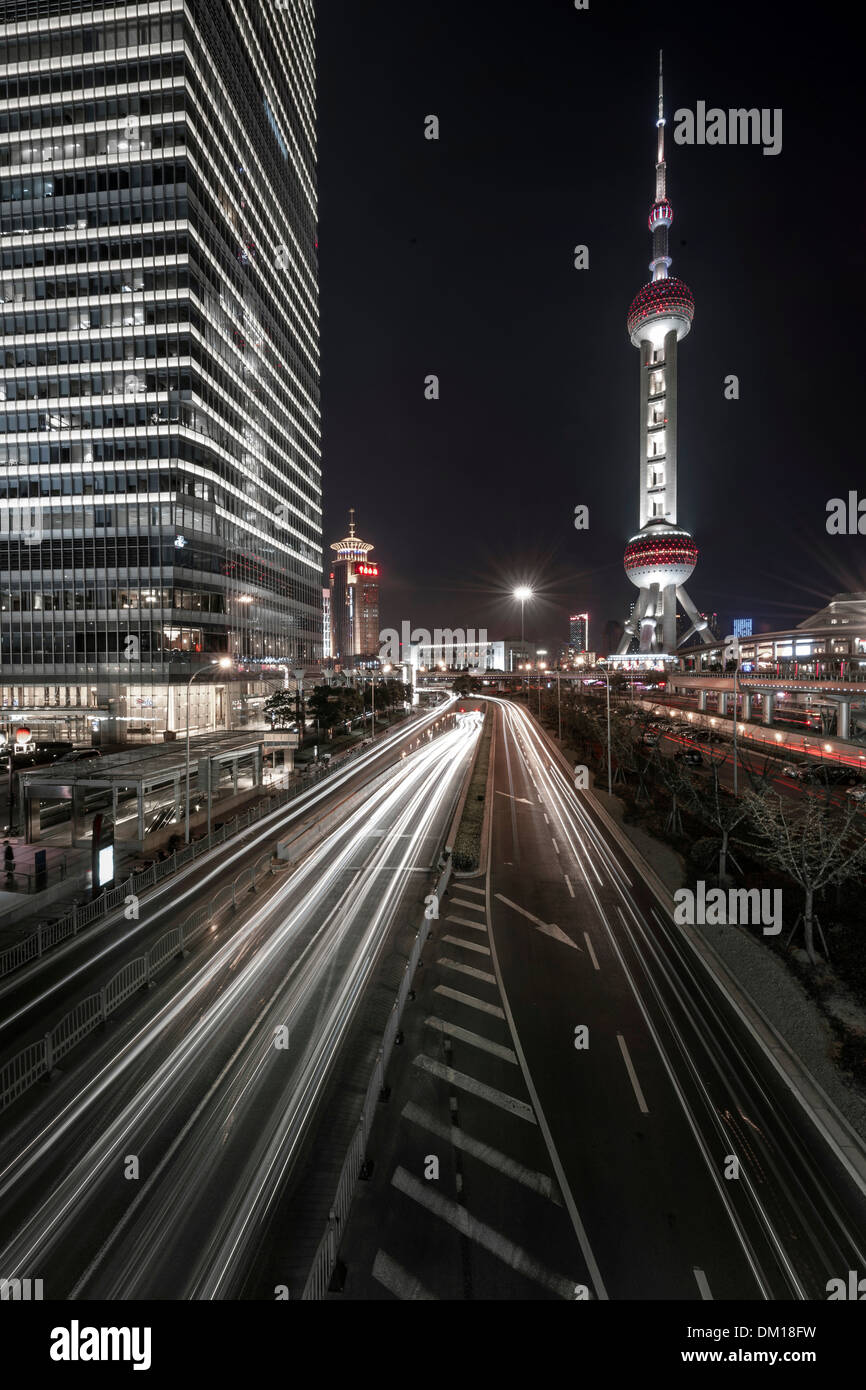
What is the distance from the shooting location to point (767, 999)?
13.4 meters

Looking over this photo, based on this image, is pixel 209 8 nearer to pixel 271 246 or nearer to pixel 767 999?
pixel 271 246

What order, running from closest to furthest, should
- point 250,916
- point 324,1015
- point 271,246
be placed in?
point 324,1015 → point 250,916 → point 271,246

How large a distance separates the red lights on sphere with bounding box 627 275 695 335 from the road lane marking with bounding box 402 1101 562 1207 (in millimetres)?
207633

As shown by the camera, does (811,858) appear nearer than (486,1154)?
No

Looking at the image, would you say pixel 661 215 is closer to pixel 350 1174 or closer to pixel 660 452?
pixel 660 452

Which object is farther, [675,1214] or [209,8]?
[209,8]

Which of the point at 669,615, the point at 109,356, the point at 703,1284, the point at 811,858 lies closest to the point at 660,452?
the point at 669,615

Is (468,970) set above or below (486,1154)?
above

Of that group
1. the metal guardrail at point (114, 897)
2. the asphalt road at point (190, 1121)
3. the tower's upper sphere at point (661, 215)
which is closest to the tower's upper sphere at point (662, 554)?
the tower's upper sphere at point (661, 215)

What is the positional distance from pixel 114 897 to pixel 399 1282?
53.5 ft

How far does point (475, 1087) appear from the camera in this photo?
10.7 meters

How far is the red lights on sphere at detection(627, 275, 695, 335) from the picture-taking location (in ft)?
530
